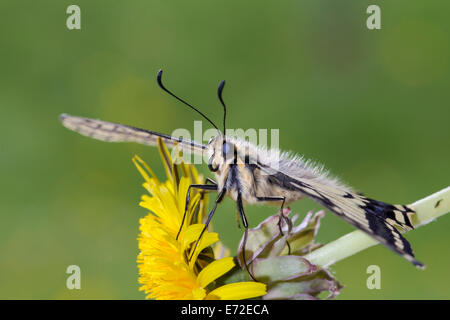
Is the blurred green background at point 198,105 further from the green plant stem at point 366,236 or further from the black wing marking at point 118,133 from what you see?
the green plant stem at point 366,236

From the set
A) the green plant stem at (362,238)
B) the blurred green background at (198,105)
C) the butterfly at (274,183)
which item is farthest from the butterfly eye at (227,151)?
the blurred green background at (198,105)

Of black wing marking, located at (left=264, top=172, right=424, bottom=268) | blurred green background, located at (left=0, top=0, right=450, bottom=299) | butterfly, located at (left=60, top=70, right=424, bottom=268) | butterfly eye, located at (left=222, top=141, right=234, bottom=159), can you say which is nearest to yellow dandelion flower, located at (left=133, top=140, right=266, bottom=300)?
butterfly, located at (left=60, top=70, right=424, bottom=268)

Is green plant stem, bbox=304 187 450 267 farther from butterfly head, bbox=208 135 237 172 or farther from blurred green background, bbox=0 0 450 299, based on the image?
blurred green background, bbox=0 0 450 299

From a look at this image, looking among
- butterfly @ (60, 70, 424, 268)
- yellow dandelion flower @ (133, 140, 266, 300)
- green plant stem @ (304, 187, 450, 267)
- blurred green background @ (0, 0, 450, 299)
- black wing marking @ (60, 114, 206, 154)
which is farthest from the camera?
blurred green background @ (0, 0, 450, 299)

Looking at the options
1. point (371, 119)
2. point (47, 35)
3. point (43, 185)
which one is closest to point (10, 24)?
point (47, 35)

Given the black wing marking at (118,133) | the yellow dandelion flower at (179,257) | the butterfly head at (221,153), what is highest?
the black wing marking at (118,133)
